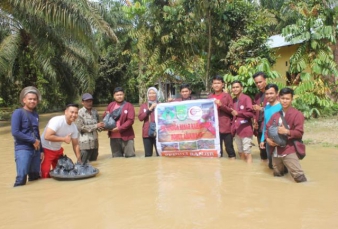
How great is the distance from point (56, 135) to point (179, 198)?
210cm

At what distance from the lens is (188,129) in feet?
19.8

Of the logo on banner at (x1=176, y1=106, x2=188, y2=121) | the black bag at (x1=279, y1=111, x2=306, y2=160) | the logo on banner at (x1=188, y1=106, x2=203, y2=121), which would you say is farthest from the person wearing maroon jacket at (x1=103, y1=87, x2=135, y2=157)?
the black bag at (x1=279, y1=111, x2=306, y2=160)

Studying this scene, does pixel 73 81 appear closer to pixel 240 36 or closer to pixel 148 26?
pixel 148 26

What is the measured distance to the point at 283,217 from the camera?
340 centimetres

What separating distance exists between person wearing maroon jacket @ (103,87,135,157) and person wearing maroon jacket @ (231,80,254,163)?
73.7 inches

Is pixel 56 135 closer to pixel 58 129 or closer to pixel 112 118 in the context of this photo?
pixel 58 129

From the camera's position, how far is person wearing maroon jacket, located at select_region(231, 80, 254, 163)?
18.2ft

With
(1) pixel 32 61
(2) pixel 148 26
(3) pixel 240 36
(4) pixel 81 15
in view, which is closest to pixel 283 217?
(4) pixel 81 15

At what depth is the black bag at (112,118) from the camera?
19.5 feet

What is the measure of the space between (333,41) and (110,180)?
8751 mm

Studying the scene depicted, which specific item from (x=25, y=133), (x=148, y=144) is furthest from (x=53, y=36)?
(x=25, y=133)

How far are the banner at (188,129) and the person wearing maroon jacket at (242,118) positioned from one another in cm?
37

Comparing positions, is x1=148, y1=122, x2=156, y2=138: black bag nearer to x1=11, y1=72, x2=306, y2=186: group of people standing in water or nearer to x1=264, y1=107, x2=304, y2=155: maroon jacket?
x1=11, y1=72, x2=306, y2=186: group of people standing in water

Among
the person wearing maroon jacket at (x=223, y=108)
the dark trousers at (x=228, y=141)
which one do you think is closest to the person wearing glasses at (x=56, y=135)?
the person wearing maroon jacket at (x=223, y=108)
